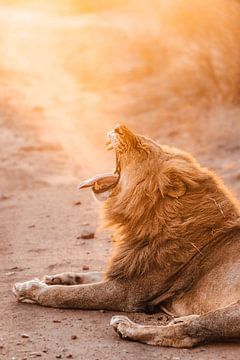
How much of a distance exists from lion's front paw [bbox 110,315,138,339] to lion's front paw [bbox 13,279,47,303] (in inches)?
25.9

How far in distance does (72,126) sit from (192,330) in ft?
26.0

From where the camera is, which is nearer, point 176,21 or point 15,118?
point 15,118

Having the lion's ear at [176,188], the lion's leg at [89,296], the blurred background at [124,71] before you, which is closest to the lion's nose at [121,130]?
the lion's ear at [176,188]

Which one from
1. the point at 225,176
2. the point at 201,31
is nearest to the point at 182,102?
the point at 201,31

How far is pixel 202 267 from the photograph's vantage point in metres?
5.35

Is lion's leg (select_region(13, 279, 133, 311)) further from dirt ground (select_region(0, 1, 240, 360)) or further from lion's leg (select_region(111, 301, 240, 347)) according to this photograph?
lion's leg (select_region(111, 301, 240, 347))

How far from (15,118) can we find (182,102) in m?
2.87

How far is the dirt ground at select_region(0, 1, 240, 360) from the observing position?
253 inches

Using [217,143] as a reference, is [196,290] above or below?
below

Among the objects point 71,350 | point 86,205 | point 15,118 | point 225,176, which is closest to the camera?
point 71,350

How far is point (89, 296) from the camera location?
5.39m

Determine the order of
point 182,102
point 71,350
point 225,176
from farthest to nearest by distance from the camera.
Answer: point 182,102, point 225,176, point 71,350

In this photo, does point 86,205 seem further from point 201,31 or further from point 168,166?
point 201,31

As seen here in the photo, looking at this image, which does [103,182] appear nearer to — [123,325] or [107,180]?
[107,180]
